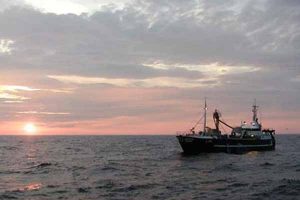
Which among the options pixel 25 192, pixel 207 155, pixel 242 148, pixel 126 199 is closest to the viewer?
pixel 126 199

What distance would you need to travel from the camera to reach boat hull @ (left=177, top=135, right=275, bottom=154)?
8812 centimetres

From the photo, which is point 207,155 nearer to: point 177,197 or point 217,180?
point 217,180

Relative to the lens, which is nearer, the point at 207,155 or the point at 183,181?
the point at 183,181

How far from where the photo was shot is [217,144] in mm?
90500

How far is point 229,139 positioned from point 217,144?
5.03m

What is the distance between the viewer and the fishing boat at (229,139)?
88312 millimetres

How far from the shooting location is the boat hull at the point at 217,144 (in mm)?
88125

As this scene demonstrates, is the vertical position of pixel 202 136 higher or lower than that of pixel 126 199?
higher

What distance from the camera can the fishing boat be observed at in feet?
290

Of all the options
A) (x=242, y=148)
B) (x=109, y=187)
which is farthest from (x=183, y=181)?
(x=242, y=148)

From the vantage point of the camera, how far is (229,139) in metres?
94.6

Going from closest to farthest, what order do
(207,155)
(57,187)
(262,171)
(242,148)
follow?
(57,187), (262,171), (207,155), (242,148)

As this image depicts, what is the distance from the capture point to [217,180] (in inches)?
1905

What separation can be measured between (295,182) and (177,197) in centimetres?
1382
